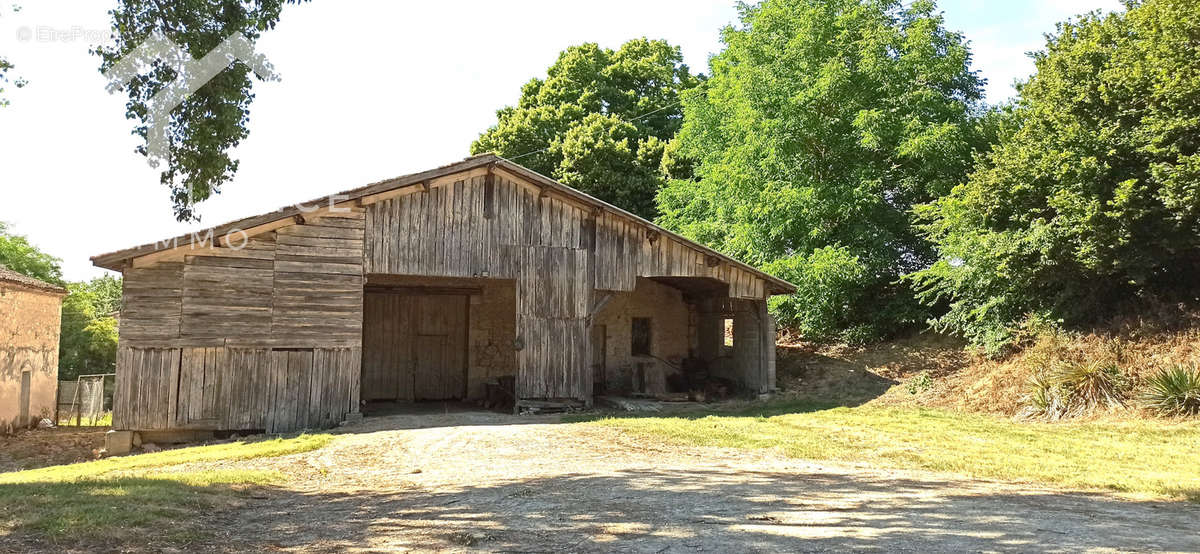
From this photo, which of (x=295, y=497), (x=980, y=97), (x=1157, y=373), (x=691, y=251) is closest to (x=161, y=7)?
(x=295, y=497)

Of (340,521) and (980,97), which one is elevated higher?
(980,97)

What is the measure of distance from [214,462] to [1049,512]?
982cm

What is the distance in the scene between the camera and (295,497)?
8008 mm

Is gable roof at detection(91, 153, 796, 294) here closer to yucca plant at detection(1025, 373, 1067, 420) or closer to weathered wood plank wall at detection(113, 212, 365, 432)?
weathered wood plank wall at detection(113, 212, 365, 432)

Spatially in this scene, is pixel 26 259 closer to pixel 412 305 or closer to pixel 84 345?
pixel 84 345

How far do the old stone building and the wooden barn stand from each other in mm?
8547

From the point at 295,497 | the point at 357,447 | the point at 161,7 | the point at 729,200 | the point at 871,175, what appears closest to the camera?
the point at 295,497

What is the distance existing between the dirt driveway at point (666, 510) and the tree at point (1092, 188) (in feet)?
31.4

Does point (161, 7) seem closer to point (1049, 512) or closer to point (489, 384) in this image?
point (1049, 512)

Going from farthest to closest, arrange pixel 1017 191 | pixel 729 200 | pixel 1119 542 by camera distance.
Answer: pixel 729 200 < pixel 1017 191 < pixel 1119 542

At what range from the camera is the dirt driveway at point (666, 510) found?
227 inches

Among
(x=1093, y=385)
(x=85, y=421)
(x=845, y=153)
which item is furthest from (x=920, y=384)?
(x=85, y=421)

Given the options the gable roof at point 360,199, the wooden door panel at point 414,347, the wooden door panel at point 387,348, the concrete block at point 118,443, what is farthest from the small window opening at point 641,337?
the concrete block at point 118,443

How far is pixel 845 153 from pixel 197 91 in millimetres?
18540
